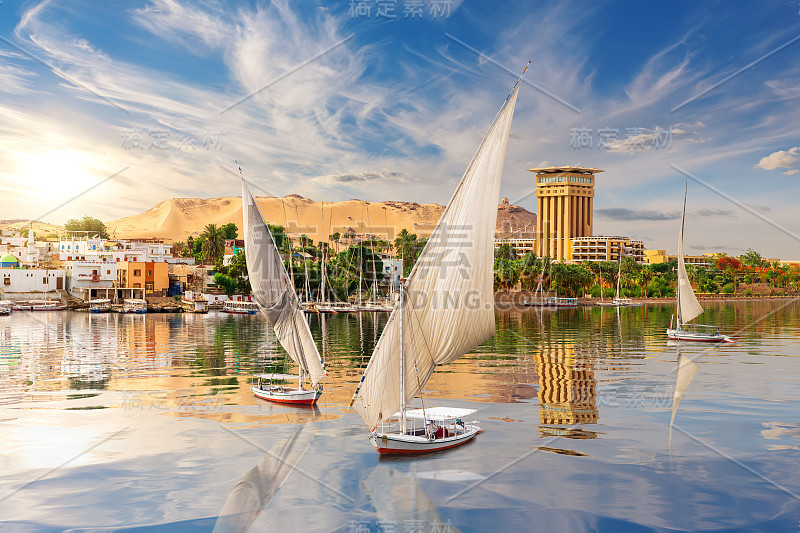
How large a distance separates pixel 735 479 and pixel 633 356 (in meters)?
31.9

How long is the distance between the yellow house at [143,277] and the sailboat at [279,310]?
353 feet

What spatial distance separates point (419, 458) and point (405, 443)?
94 cm

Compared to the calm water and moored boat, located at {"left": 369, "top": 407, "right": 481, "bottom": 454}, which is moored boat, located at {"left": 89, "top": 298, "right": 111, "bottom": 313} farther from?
moored boat, located at {"left": 369, "top": 407, "right": 481, "bottom": 454}

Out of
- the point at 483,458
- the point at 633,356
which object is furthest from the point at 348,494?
the point at 633,356

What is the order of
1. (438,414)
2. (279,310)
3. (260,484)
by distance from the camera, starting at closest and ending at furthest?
(260,484)
(438,414)
(279,310)

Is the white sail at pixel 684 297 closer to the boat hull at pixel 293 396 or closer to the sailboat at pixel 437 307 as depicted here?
the boat hull at pixel 293 396

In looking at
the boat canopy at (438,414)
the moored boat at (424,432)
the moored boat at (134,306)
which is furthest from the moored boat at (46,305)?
the moored boat at (424,432)

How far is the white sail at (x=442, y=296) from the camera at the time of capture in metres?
22.5

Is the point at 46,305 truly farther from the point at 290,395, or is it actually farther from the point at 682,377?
the point at 682,377

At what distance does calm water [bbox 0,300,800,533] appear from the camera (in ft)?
59.7

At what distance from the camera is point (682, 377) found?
40.8 m

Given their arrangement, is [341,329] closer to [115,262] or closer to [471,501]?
[471,501]

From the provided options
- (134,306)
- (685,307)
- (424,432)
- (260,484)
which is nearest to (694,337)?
(685,307)

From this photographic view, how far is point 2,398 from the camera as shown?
3269 cm
